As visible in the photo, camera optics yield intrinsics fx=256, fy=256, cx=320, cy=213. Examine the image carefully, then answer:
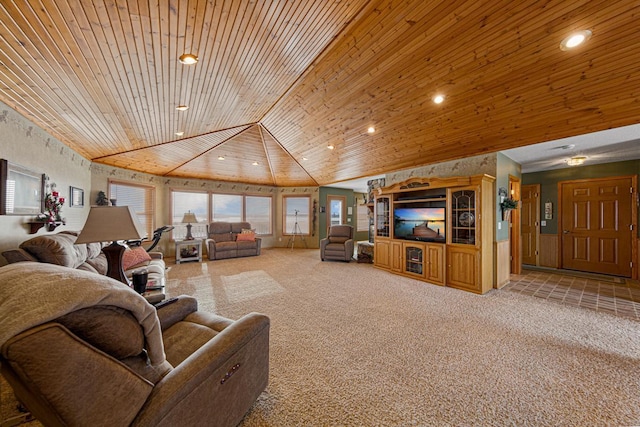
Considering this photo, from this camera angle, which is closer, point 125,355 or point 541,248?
point 125,355

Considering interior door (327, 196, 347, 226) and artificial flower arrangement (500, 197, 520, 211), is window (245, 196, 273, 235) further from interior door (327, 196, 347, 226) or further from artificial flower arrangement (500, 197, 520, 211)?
artificial flower arrangement (500, 197, 520, 211)

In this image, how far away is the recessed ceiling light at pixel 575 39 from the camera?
7.64ft

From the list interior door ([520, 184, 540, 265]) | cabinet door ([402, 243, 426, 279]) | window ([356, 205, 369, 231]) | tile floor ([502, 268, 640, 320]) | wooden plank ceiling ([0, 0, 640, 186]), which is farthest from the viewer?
window ([356, 205, 369, 231])

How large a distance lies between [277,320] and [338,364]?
1.11 metres

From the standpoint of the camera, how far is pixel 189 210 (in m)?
7.89

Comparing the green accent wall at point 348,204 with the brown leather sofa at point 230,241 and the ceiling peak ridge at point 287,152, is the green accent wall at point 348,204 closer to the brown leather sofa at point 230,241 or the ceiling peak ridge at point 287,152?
the ceiling peak ridge at point 287,152

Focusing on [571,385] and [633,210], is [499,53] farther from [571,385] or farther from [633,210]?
[633,210]

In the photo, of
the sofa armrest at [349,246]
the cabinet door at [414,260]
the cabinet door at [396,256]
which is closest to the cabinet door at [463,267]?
the cabinet door at [414,260]

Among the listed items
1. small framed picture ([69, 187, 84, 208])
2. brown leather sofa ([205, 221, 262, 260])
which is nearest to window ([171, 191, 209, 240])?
brown leather sofa ([205, 221, 262, 260])

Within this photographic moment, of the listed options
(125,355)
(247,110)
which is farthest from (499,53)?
(125,355)

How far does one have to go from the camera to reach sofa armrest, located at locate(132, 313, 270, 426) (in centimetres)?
105

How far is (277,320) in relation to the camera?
A: 3.15 meters

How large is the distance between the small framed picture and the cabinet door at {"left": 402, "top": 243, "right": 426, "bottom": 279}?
622cm

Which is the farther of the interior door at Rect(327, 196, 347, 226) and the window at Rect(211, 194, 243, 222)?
the interior door at Rect(327, 196, 347, 226)
